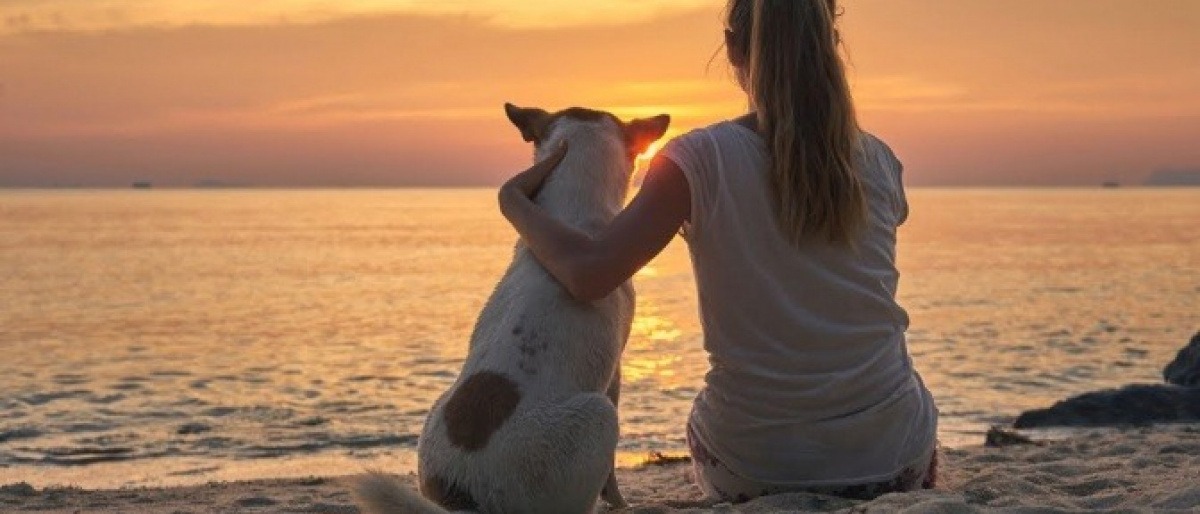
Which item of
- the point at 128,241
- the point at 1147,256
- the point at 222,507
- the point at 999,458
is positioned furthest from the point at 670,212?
the point at 128,241

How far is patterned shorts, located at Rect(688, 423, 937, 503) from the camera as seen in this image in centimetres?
521

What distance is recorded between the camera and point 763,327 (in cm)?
495

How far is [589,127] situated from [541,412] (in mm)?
1525

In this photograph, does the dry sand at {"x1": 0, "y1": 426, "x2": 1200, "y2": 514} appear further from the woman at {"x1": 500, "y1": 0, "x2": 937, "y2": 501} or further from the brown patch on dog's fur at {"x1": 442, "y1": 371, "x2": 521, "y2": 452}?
the brown patch on dog's fur at {"x1": 442, "y1": 371, "x2": 521, "y2": 452}

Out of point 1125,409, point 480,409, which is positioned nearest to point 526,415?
point 480,409

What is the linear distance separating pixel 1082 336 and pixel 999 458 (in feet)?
50.3

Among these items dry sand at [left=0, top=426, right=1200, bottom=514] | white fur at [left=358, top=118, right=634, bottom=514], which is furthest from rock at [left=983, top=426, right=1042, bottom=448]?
white fur at [left=358, top=118, right=634, bottom=514]

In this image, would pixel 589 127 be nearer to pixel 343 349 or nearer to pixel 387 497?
pixel 387 497

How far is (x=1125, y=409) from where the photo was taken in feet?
39.0

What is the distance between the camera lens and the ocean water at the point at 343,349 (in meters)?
12.9

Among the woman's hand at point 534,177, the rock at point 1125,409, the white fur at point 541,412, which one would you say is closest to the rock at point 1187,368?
the rock at point 1125,409

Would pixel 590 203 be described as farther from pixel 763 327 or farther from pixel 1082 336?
pixel 1082 336

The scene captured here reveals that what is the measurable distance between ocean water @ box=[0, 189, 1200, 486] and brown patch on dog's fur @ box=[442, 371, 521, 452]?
716cm

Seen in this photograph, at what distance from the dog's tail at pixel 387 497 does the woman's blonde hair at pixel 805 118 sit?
1662mm
